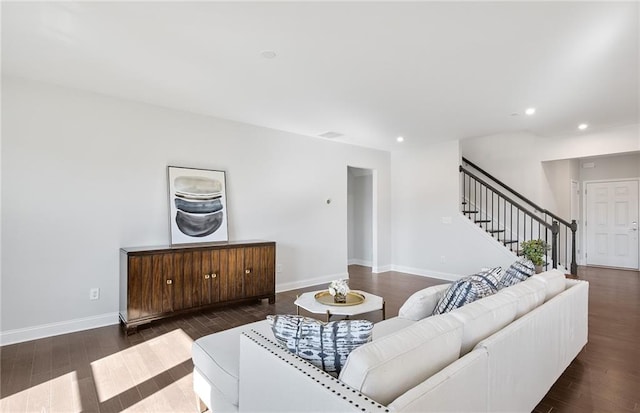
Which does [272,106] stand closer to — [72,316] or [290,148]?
[290,148]

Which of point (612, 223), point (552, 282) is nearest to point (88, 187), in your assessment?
point (552, 282)

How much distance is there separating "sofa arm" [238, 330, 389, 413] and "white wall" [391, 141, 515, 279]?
5.28 metres

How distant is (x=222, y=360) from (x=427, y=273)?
17.9ft

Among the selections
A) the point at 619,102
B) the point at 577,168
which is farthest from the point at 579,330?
the point at 577,168

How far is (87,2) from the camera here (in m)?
2.12

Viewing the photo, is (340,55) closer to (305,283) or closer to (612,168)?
(305,283)

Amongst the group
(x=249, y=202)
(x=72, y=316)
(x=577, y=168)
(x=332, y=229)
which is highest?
(x=577, y=168)

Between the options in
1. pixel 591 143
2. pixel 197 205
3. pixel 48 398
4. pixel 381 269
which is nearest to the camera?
pixel 48 398

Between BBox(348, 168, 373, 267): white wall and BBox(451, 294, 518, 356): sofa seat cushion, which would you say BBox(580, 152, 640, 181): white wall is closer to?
BBox(348, 168, 373, 267): white wall

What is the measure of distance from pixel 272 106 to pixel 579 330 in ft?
12.6

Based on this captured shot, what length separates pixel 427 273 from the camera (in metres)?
6.61

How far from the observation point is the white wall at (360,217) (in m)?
8.09

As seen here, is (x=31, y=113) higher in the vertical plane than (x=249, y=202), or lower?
higher

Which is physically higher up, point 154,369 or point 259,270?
point 259,270
